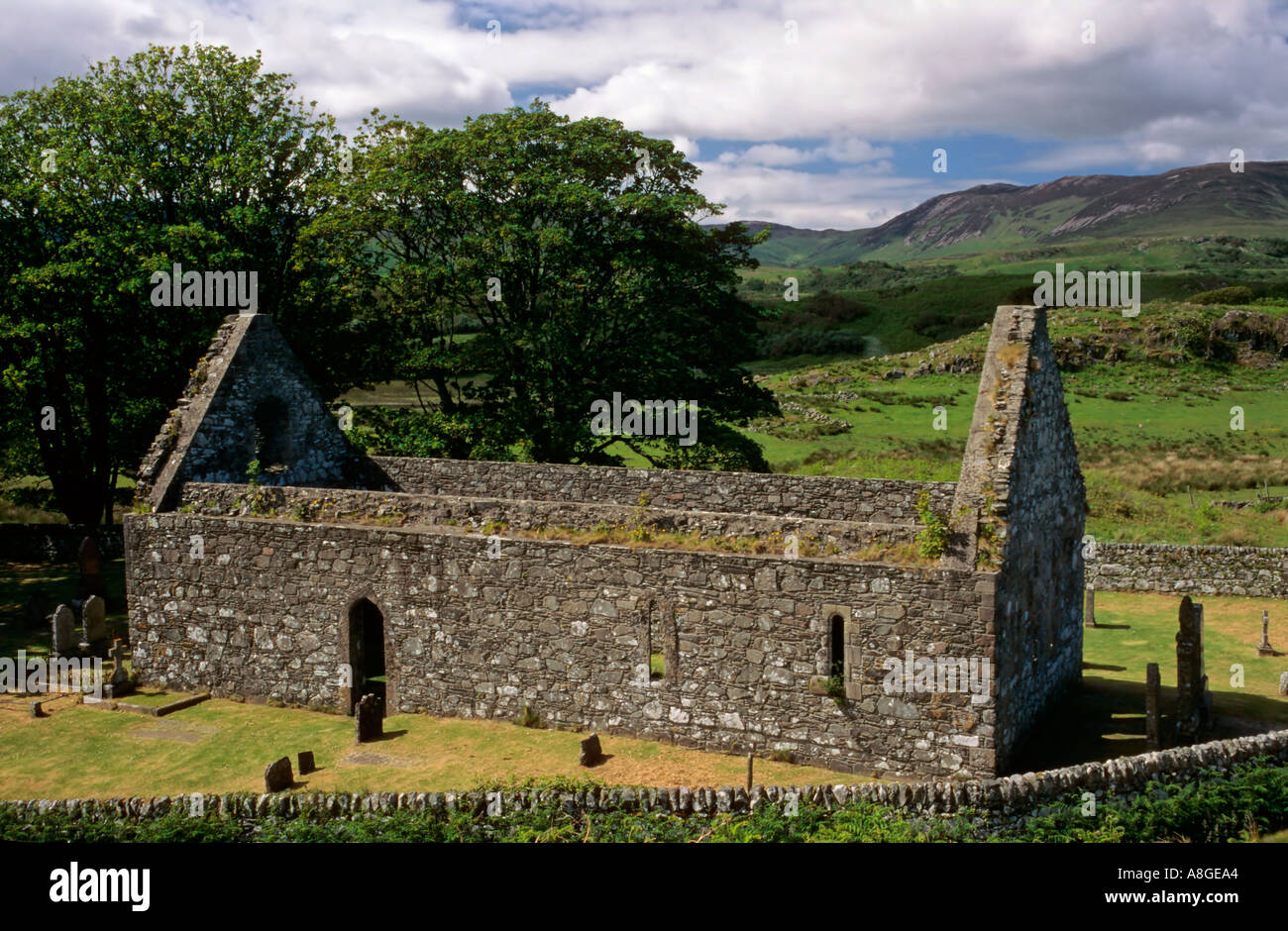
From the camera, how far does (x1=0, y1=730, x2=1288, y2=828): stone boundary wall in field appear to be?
36.8ft

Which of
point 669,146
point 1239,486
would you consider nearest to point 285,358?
point 669,146

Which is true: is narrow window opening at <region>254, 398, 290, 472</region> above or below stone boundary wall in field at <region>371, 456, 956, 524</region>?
above

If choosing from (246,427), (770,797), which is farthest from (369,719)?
(246,427)

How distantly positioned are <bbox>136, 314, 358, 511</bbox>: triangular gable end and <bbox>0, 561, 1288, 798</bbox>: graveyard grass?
4.58m

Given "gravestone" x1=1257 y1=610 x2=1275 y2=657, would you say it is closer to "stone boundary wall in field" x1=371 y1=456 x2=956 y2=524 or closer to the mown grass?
"stone boundary wall in field" x1=371 y1=456 x2=956 y2=524

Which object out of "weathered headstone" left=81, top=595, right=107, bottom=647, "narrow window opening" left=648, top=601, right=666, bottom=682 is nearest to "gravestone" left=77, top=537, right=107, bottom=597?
"weathered headstone" left=81, top=595, right=107, bottom=647

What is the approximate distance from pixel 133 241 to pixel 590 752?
24.9 meters

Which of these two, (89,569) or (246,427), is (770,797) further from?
(89,569)

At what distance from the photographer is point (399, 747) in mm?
15773

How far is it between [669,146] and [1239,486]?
91.4 ft

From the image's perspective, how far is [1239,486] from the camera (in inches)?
1602

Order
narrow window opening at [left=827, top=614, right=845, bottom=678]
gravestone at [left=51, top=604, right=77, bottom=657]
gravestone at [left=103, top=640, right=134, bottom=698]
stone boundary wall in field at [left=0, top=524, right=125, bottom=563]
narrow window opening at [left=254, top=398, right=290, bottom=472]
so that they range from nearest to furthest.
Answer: narrow window opening at [left=827, top=614, right=845, bottom=678] → gravestone at [left=103, top=640, right=134, bottom=698] → narrow window opening at [left=254, top=398, right=290, bottom=472] → gravestone at [left=51, top=604, right=77, bottom=657] → stone boundary wall in field at [left=0, top=524, right=125, bottom=563]

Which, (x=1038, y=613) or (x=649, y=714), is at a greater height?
(x=1038, y=613)

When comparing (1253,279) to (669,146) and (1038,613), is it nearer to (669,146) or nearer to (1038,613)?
(669,146)
